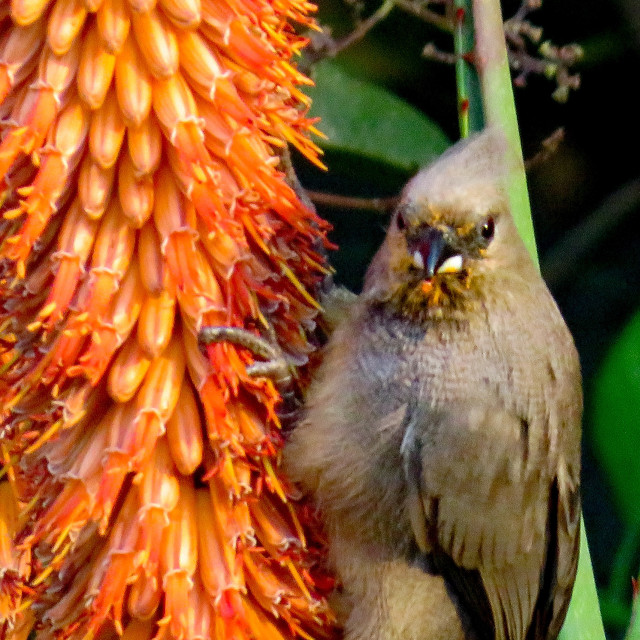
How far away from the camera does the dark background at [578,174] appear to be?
2.22 metres

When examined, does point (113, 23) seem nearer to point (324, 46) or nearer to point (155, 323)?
point (155, 323)

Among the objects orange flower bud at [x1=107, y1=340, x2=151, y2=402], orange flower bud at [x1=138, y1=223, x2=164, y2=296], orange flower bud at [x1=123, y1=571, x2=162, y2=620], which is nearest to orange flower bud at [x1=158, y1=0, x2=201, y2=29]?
orange flower bud at [x1=138, y1=223, x2=164, y2=296]

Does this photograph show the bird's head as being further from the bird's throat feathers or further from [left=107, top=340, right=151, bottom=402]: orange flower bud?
[left=107, top=340, right=151, bottom=402]: orange flower bud

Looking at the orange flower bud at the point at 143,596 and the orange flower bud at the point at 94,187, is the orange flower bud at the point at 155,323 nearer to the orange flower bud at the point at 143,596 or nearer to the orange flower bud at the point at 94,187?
the orange flower bud at the point at 94,187

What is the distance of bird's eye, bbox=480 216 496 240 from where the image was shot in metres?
1.43

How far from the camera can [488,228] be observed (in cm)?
144

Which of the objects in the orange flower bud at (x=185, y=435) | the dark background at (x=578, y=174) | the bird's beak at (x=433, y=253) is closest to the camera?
the orange flower bud at (x=185, y=435)

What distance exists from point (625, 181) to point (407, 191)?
1040mm

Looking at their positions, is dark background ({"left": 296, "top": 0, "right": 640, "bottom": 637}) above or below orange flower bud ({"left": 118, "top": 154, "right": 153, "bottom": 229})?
above

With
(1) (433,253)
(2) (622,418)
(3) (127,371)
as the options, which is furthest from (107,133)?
(2) (622,418)

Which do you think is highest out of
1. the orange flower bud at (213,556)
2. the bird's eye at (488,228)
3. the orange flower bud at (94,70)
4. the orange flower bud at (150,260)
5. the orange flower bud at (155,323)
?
the bird's eye at (488,228)

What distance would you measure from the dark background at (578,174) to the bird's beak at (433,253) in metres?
0.74

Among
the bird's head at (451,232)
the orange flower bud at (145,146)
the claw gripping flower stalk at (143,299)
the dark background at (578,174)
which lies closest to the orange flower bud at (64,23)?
the claw gripping flower stalk at (143,299)

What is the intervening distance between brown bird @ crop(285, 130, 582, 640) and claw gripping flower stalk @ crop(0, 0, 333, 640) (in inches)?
7.6
